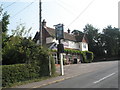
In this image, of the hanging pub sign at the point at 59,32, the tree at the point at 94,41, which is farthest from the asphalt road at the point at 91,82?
the tree at the point at 94,41

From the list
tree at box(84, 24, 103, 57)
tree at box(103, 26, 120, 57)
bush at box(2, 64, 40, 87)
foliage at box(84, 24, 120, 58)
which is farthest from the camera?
tree at box(84, 24, 103, 57)

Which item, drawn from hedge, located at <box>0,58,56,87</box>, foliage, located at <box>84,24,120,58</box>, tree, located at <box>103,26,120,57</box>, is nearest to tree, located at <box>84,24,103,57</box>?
foliage, located at <box>84,24,120,58</box>

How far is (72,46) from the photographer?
44.4m

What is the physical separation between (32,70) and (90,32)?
188 feet

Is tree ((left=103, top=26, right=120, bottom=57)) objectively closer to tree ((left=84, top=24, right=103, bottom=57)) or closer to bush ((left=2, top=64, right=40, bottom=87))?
tree ((left=84, top=24, right=103, bottom=57))

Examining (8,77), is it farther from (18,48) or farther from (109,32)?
(109,32)

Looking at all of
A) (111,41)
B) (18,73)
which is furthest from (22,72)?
(111,41)

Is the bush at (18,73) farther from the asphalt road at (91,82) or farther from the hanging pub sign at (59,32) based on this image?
the hanging pub sign at (59,32)

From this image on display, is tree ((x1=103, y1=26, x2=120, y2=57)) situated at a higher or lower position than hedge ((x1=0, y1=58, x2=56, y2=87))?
higher

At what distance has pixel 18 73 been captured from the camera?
13641mm

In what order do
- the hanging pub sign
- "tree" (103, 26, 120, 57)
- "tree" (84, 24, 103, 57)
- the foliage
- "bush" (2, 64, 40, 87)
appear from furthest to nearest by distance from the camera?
"tree" (84, 24, 103, 57) → the foliage → "tree" (103, 26, 120, 57) → the hanging pub sign → "bush" (2, 64, 40, 87)

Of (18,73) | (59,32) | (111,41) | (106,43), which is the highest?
(111,41)

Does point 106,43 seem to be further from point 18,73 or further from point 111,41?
point 18,73

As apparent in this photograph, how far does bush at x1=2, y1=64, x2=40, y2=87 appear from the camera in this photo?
1236 centimetres
